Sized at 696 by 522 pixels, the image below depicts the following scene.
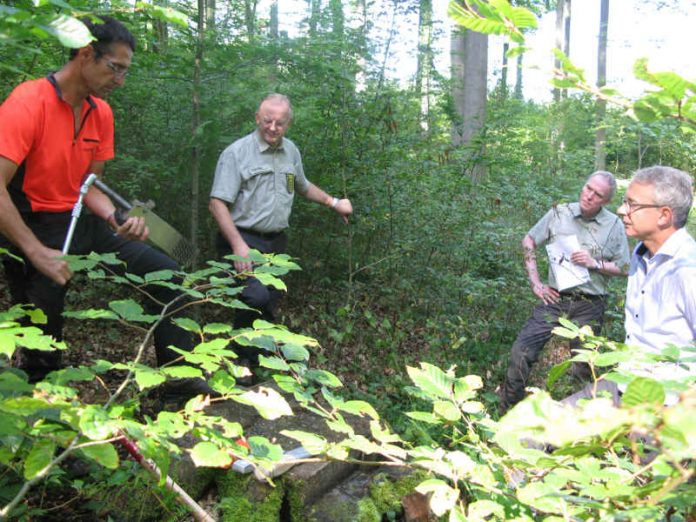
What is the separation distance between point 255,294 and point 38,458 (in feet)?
8.59

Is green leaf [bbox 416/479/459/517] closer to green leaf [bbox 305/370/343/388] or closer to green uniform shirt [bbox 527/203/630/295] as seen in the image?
green leaf [bbox 305/370/343/388]

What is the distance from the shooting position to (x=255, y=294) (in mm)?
3934

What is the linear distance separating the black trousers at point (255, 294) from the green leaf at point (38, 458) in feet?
8.07

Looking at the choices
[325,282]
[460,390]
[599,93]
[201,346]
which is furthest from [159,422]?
[325,282]

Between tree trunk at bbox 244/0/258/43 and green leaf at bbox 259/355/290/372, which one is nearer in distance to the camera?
green leaf at bbox 259/355/290/372

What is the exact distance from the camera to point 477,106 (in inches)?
450

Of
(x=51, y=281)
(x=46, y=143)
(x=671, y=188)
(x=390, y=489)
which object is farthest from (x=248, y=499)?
(x=671, y=188)

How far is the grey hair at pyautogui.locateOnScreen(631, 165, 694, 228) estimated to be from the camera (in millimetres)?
2816

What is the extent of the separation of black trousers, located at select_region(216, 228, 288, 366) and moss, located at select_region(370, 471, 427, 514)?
1334 millimetres

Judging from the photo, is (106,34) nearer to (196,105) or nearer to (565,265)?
(196,105)

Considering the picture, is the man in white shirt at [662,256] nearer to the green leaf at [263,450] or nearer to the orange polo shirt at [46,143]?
the green leaf at [263,450]

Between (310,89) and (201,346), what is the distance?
13.9ft

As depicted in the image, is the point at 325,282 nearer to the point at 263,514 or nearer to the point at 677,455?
the point at 263,514

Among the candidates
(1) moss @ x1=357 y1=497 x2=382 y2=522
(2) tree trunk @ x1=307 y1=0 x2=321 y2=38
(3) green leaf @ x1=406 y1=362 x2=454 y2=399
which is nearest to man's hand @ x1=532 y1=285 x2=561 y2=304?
(1) moss @ x1=357 y1=497 x2=382 y2=522
